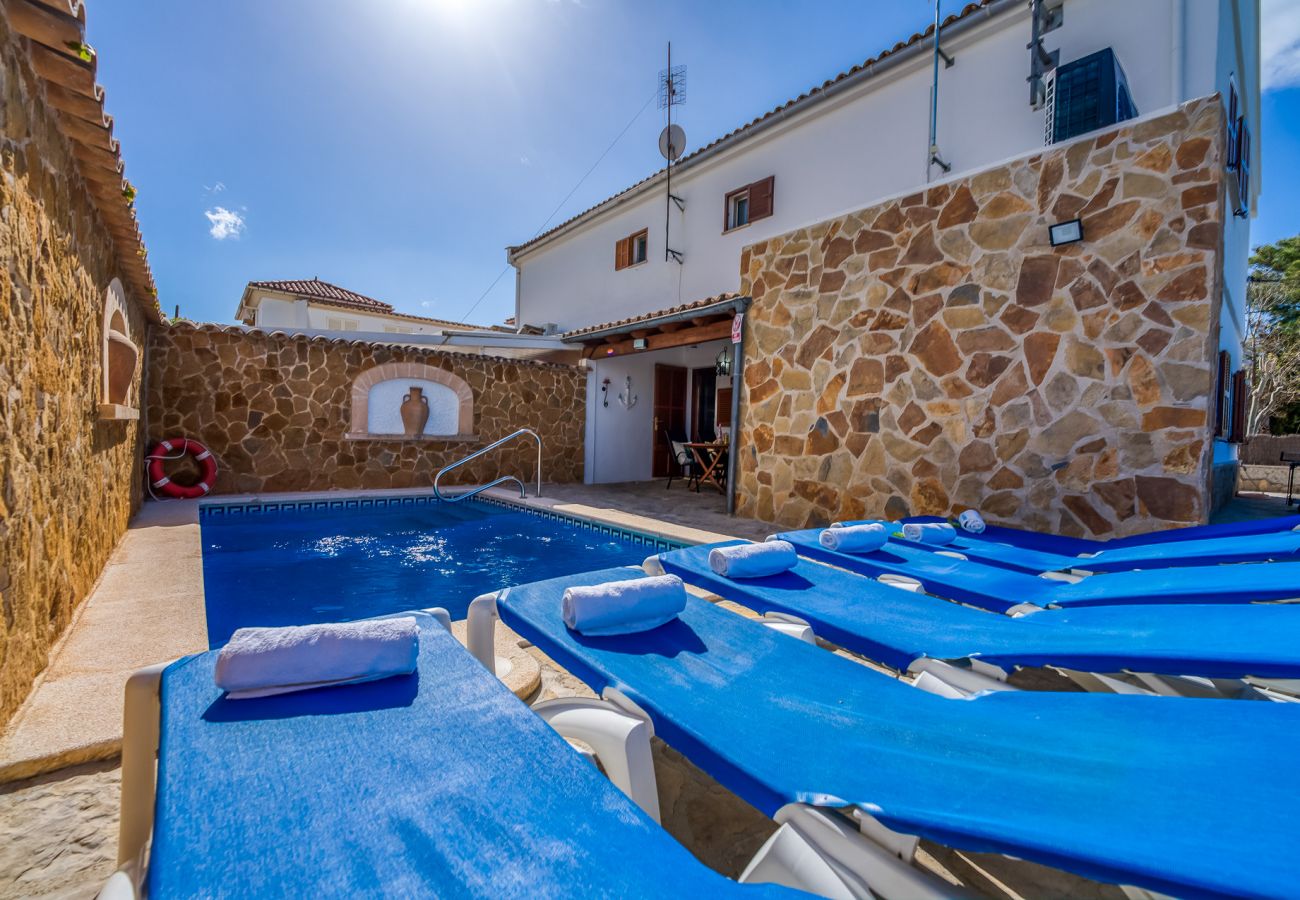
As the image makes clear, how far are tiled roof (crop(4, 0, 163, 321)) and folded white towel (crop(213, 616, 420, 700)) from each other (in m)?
2.33

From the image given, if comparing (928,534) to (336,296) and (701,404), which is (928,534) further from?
(336,296)

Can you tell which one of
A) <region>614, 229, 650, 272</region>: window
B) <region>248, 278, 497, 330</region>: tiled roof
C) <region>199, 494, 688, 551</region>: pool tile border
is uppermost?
<region>248, 278, 497, 330</region>: tiled roof

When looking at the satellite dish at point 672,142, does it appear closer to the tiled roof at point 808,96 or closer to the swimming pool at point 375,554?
the tiled roof at point 808,96

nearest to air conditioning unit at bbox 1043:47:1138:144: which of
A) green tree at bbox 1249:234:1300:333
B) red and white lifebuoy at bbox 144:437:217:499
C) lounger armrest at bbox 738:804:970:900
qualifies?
lounger armrest at bbox 738:804:970:900

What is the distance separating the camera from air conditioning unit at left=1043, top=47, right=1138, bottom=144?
168 inches

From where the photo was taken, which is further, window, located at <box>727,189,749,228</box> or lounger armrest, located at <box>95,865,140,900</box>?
window, located at <box>727,189,749,228</box>

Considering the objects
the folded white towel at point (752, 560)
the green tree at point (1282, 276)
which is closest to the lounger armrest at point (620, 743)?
the folded white towel at point (752, 560)

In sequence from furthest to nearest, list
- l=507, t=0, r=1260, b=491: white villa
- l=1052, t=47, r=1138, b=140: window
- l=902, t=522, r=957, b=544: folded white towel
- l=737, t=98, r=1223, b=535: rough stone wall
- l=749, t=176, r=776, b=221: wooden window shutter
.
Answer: l=749, t=176, r=776, b=221: wooden window shutter < l=507, t=0, r=1260, b=491: white villa < l=1052, t=47, r=1138, b=140: window < l=737, t=98, r=1223, b=535: rough stone wall < l=902, t=522, r=957, b=544: folded white towel

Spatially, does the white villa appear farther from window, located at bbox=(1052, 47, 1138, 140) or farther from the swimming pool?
the swimming pool

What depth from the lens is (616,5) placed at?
7.96m

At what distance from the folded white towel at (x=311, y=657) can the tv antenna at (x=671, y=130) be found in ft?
31.0

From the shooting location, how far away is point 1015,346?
438 cm

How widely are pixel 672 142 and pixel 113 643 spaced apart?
32.8 feet

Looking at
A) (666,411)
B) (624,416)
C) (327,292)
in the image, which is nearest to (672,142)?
(666,411)
